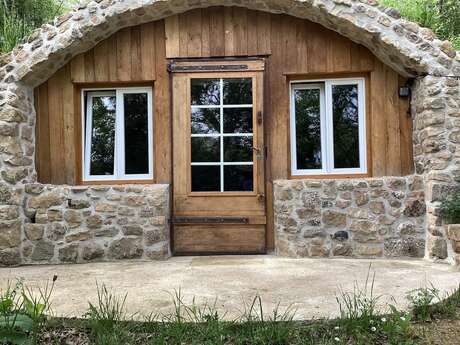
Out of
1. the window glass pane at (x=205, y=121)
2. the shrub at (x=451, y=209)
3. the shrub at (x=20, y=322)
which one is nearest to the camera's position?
the shrub at (x=20, y=322)

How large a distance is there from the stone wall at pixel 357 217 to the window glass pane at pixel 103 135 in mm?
2247

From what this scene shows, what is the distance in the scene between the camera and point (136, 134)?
203 inches

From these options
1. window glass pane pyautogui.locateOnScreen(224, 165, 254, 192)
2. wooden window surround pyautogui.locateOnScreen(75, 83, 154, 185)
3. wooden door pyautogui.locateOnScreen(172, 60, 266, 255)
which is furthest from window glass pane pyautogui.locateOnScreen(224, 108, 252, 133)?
wooden window surround pyautogui.locateOnScreen(75, 83, 154, 185)

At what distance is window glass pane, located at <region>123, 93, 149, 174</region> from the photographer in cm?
513

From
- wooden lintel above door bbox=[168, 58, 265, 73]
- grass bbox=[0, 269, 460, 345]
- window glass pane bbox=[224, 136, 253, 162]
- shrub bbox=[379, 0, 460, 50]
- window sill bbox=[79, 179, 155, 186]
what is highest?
shrub bbox=[379, 0, 460, 50]

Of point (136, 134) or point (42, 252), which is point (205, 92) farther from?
point (42, 252)

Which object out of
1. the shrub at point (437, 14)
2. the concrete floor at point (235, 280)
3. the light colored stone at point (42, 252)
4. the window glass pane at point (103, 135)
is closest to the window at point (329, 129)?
the concrete floor at point (235, 280)

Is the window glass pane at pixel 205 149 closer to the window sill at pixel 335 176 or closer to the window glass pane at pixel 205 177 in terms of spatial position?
the window glass pane at pixel 205 177

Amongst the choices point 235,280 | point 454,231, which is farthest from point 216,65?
point 454,231

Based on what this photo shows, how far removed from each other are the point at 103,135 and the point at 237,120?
5.55 ft

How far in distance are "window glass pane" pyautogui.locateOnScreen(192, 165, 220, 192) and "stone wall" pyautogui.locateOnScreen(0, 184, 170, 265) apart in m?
0.42

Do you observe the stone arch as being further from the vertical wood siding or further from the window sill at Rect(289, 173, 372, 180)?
the window sill at Rect(289, 173, 372, 180)

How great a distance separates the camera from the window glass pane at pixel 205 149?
4.98m

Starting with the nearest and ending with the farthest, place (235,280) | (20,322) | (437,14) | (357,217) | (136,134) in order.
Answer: (20,322) → (235,280) → (357,217) → (136,134) → (437,14)
